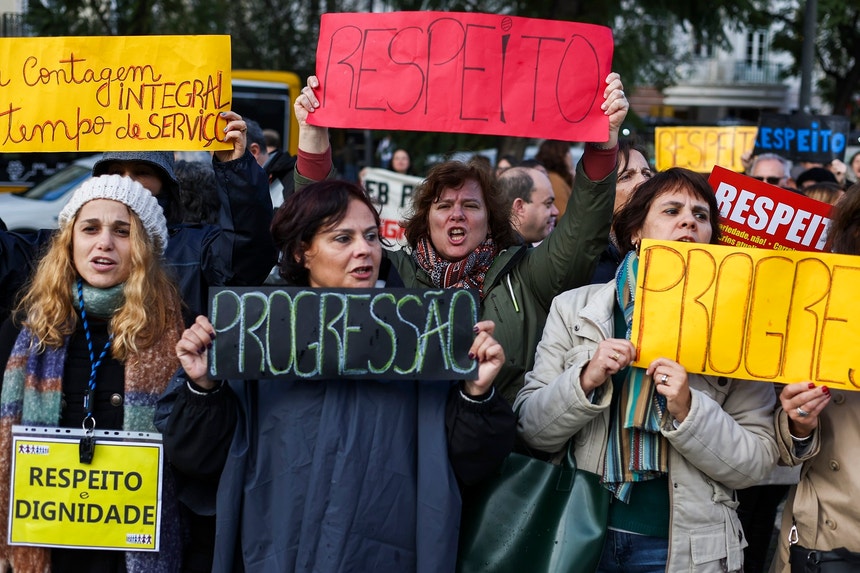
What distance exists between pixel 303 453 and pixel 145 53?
1708 millimetres

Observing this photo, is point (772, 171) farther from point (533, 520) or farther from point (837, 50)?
point (837, 50)

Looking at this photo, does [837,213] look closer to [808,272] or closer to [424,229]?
[808,272]

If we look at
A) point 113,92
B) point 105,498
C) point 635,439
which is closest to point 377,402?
point 635,439

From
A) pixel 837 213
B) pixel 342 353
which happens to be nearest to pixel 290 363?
pixel 342 353

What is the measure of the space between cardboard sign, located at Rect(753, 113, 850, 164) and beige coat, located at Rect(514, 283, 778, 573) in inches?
249

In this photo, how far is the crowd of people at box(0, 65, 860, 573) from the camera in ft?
9.24

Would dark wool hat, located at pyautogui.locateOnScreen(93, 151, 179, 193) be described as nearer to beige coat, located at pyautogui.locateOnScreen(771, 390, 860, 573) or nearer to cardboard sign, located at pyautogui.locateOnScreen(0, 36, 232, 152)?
cardboard sign, located at pyautogui.locateOnScreen(0, 36, 232, 152)

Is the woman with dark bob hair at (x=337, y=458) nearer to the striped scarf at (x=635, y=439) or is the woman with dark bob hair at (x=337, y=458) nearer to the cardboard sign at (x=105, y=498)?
the cardboard sign at (x=105, y=498)

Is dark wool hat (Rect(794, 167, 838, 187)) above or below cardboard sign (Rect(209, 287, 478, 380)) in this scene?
above

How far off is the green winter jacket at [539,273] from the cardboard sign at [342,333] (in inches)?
21.8

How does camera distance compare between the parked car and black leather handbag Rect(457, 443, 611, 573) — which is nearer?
black leather handbag Rect(457, 443, 611, 573)

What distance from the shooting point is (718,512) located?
2.95 metres

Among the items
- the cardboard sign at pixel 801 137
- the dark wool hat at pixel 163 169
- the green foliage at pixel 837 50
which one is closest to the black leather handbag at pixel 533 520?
the dark wool hat at pixel 163 169

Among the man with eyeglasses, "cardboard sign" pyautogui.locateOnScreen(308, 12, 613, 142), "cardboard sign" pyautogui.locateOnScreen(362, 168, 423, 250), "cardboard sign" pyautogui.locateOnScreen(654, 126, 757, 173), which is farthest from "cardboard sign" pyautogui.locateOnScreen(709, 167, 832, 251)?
"cardboard sign" pyautogui.locateOnScreen(362, 168, 423, 250)
